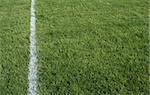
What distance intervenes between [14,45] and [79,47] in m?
1.25

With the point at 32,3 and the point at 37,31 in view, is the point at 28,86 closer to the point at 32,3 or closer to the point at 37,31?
the point at 37,31

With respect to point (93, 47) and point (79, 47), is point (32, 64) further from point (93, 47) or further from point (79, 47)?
point (93, 47)

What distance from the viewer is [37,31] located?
6539mm

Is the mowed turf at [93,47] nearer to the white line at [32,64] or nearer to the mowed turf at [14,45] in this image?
the white line at [32,64]

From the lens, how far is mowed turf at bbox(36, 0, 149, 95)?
471 cm

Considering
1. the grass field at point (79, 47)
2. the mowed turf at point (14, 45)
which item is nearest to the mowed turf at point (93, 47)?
the grass field at point (79, 47)

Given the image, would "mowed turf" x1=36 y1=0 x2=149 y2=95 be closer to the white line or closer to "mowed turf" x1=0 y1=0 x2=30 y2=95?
the white line

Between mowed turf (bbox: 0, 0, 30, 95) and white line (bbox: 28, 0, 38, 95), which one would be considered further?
mowed turf (bbox: 0, 0, 30, 95)

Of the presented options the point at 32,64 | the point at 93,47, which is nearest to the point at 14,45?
the point at 32,64

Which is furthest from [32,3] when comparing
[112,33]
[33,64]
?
[33,64]

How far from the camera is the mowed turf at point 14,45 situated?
4789 millimetres

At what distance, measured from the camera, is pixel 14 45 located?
19.5 feet

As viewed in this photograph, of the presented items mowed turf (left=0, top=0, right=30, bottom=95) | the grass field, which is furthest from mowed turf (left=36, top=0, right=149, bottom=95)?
mowed turf (left=0, top=0, right=30, bottom=95)

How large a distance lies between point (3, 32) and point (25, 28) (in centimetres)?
48
